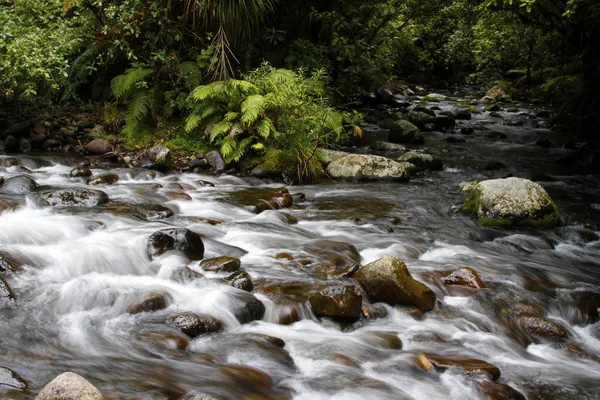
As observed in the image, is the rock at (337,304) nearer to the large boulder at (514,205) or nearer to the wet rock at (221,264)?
the wet rock at (221,264)

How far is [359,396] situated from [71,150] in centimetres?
866

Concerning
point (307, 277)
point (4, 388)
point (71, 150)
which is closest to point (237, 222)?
point (307, 277)

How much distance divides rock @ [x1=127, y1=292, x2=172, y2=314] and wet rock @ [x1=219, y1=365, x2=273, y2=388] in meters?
1.06

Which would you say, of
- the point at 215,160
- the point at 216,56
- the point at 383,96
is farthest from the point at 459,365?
the point at 383,96

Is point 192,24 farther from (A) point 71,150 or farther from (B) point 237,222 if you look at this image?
(B) point 237,222

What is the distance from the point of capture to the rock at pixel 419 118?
652 inches

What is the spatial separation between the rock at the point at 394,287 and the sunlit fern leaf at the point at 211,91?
231 inches

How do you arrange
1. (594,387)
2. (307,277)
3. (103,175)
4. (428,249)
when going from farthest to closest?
(103,175), (428,249), (307,277), (594,387)

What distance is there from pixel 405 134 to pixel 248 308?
10188mm

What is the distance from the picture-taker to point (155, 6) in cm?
1071

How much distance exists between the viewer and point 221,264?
559cm

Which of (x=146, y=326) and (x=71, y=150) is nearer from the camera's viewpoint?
(x=146, y=326)

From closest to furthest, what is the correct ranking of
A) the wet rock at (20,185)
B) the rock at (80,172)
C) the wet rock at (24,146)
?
the wet rock at (20,185)
the rock at (80,172)
the wet rock at (24,146)

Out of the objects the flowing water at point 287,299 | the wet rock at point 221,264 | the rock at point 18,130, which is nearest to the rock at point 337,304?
the flowing water at point 287,299
